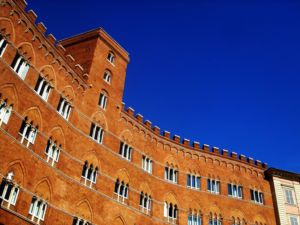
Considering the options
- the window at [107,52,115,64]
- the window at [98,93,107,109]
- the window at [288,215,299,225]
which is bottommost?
the window at [288,215,299,225]

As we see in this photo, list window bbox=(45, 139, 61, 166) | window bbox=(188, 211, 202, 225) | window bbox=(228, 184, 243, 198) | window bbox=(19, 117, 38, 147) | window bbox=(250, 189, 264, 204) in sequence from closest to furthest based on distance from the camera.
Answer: window bbox=(19, 117, 38, 147) < window bbox=(45, 139, 61, 166) < window bbox=(188, 211, 202, 225) < window bbox=(228, 184, 243, 198) < window bbox=(250, 189, 264, 204)

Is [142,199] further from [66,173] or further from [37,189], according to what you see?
[37,189]

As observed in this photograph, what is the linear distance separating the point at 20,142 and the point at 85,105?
8.37m

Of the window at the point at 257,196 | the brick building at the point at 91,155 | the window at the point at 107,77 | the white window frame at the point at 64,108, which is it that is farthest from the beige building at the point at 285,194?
the white window frame at the point at 64,108

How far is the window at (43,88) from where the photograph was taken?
2472 cm

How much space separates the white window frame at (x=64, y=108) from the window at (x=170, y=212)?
1272cm

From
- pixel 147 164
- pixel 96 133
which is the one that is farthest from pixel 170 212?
pixel 96 133

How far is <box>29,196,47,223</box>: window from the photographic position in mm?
21373

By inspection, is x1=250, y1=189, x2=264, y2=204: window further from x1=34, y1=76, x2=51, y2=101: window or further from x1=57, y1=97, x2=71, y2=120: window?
x1=34, y1=76, x2=51, y2=101: window

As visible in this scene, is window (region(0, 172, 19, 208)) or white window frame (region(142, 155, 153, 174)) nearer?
window (region(0, 172, 19, 208))

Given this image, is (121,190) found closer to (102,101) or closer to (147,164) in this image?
(147,164)

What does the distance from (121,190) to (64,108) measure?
27.7 ft

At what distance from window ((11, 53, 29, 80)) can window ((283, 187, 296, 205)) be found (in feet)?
97.7

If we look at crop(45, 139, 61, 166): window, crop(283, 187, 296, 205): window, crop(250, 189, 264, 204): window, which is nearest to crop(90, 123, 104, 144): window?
crop(45, 139, 61, 166): window
